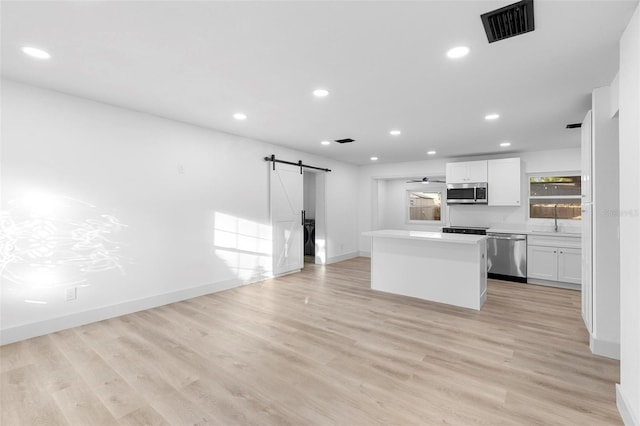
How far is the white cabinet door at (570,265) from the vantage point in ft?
16.0

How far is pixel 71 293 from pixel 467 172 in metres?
6.79

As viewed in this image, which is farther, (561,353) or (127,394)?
(561,353)

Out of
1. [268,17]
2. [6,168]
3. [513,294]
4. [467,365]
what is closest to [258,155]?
[6,168]

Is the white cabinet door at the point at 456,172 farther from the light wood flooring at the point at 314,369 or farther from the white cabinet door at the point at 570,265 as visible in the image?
the light wood flooring at the point at 314,369

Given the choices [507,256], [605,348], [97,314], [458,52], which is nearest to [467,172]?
[507,256]

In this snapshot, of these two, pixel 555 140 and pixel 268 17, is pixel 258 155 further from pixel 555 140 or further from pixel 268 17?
pixel 555 140

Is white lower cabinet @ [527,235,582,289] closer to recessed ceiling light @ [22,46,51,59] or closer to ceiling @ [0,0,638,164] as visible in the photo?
ceiling @ [0,0,638,164]

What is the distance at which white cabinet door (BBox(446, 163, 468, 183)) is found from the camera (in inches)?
251

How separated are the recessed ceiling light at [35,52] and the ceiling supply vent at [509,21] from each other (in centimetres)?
327

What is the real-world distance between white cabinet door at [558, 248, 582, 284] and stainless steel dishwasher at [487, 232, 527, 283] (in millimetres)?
501

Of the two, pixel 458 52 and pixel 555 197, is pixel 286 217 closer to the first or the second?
pixel 458 52

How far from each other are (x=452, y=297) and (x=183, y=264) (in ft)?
12.4

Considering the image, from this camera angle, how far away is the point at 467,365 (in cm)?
252

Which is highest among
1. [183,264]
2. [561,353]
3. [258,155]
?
[258,155]
